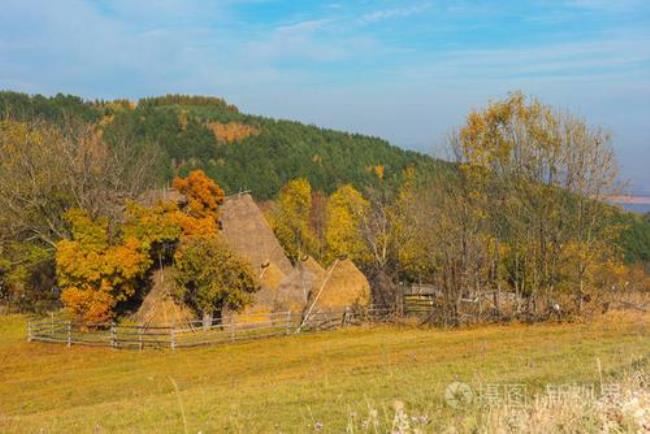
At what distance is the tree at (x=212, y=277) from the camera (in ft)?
121

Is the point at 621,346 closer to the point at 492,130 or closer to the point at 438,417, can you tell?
the point at 438,417

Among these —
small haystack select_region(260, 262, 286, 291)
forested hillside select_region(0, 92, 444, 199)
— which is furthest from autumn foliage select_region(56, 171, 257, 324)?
forested hillside select_region(0, 92, 444, 199)

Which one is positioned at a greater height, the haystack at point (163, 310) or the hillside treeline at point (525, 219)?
the hillside treeline at point (525, 219)

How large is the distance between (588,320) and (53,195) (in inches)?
1337

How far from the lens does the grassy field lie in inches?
421

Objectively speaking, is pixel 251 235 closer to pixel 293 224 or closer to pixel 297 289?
pixel 297 289

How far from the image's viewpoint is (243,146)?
131250mm

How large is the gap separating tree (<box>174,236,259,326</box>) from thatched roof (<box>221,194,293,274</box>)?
6.23 meters

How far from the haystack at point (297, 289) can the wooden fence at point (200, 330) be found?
1390mm

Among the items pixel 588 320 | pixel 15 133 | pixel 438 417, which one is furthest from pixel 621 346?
pixel 15 133

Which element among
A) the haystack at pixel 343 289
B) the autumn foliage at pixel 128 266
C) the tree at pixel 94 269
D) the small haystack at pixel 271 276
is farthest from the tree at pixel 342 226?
the tree at pixel 94 269

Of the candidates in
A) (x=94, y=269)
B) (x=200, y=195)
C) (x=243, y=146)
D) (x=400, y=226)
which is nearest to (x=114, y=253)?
(x=94, y=269)

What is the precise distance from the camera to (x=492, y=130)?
30766mm

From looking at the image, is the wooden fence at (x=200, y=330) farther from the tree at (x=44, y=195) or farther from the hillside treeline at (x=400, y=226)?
the tree at (x=44, y=195)
